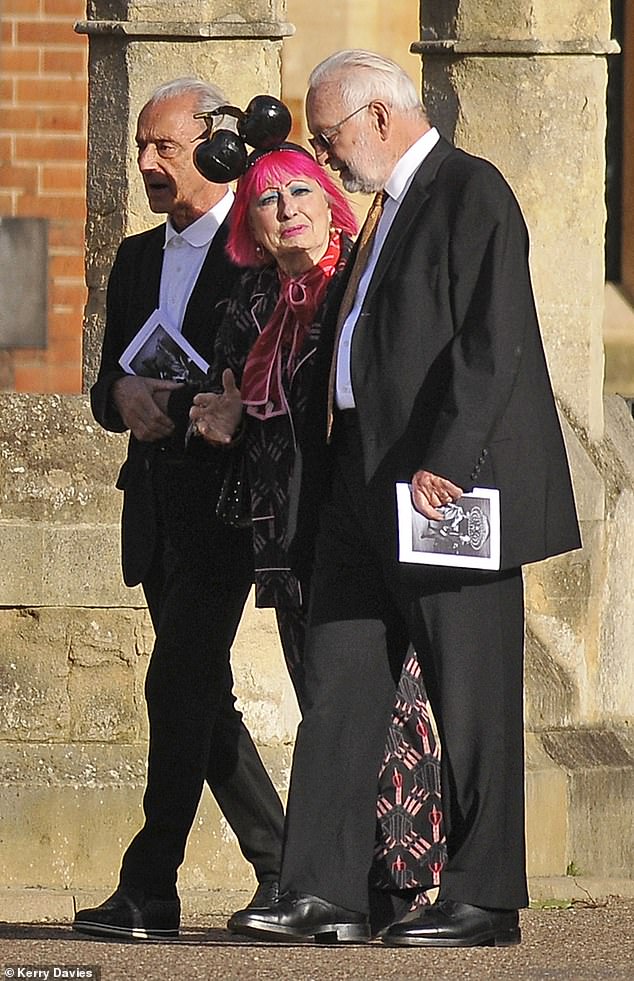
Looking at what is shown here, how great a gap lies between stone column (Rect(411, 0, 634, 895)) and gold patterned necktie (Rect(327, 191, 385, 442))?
1673 mm

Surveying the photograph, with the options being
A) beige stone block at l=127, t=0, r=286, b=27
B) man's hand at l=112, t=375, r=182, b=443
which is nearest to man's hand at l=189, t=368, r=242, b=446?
man's hand at l=112, t=375, r=182, b=443

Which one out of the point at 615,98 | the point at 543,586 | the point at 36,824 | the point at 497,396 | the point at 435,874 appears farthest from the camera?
the point at 615,98

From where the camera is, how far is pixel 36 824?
6.92 metres

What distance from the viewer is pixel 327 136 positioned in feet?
18.7

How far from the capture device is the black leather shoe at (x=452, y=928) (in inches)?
219

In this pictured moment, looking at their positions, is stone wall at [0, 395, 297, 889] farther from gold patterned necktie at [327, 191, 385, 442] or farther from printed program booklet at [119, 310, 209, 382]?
gold patterned necktie at [327, 191, 385, 442]

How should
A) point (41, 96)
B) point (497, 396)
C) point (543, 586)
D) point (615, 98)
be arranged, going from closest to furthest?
point (497, 396) < point (543, 586) < point (41, 96) < point (615, 98)

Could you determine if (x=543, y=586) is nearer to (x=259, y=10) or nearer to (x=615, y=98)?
(x=259, y=10)

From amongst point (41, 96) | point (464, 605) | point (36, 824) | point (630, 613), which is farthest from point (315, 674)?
point (41, 96)

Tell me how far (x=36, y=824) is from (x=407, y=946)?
5.04ft

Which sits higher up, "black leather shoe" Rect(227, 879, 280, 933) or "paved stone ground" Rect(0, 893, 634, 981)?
"black leather shoe" Rect(227, 879, 280, 933)

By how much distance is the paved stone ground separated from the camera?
5438 mm

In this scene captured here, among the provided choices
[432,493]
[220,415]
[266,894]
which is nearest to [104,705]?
[266,894]

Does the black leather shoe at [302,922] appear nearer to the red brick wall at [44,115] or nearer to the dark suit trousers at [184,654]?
the dark suit trousers at [184,654]
